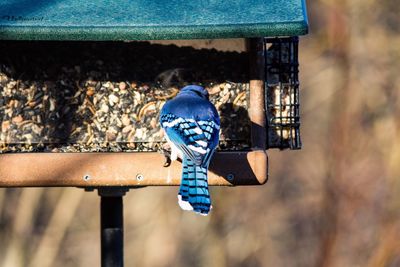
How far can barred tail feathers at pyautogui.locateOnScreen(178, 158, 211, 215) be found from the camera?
27.8ft

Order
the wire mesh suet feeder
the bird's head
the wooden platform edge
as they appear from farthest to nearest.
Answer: the wire mesh suet feeder < the bird's head < the wooden platform edge

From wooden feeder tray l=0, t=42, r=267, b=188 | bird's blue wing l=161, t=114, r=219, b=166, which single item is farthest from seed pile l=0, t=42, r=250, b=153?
bird's blue wing l=161, t=114, r=219, b=166

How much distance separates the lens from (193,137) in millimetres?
8719

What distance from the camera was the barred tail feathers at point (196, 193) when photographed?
8469mm

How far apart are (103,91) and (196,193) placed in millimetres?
1167

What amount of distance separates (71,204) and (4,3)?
6.21 meters

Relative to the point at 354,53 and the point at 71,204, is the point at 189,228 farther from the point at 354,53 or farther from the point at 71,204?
the point at 354,53

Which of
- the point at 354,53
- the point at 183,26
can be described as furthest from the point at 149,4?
the point at 354,53

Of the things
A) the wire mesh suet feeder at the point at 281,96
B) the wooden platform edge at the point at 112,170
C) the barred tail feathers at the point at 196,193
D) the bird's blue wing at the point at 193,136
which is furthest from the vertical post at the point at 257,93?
the barred tail feathers at the point at 196,193

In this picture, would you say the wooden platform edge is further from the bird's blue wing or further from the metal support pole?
the metal support pole

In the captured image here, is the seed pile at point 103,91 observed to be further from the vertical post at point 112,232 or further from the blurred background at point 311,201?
the blurred background at point 311,201

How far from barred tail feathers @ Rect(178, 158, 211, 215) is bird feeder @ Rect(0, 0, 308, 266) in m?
0.26

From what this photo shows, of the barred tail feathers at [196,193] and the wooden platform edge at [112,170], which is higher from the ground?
the wooden platform edge at [112,170]

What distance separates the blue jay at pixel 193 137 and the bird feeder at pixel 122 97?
0.18 meters
